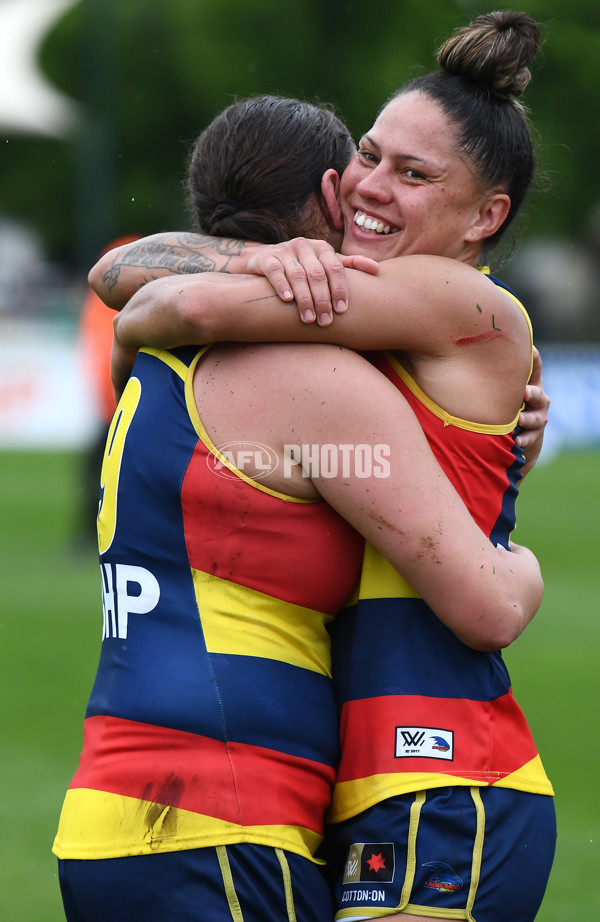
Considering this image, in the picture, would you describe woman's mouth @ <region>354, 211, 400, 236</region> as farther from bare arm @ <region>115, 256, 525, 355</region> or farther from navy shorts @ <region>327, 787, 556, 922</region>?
navy shorts @ <region>327, 787, 556, 922</region>

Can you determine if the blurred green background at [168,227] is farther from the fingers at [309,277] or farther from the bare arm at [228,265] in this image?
the fingers at [309,277]

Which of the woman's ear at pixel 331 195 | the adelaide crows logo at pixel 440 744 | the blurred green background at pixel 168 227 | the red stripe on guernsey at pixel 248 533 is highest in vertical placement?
the woman's ear at pixel 331 195

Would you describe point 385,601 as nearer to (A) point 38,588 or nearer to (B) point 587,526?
(A) point 38,588

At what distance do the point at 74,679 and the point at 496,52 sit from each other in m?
5.72

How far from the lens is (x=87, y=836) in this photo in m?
2.19

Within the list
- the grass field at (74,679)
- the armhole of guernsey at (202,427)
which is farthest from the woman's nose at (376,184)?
the grass field at (74,679)

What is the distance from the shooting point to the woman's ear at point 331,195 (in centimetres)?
251

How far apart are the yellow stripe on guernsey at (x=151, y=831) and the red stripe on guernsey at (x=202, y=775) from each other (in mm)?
11

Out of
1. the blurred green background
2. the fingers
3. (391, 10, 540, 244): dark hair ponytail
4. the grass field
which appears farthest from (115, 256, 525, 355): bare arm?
the grass field

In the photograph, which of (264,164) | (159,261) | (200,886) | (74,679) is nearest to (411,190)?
(264,164)

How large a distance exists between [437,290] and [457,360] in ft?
0.46

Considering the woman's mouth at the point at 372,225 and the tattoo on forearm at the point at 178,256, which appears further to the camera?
the woman's mouth at the point at 372,225

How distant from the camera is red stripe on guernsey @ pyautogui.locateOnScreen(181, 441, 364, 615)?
2.20 meters

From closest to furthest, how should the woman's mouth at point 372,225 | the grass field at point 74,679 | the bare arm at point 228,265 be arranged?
1. the bare arm at point 228,265
2. the woman's mouth at point 372,225
3. the grass field at point 74,679
